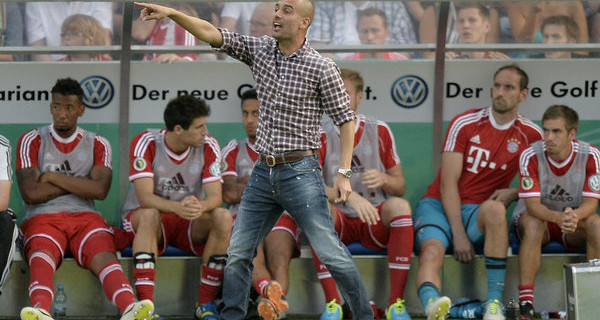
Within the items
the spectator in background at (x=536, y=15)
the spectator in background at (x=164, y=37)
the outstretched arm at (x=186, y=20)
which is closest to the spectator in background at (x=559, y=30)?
the spectator in background at (x=536, y=15)

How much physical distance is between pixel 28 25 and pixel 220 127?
1.50 meters

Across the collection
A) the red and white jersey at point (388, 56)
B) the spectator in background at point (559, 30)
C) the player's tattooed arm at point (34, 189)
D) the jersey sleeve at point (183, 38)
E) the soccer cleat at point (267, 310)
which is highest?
the spectator in background at point (559, 30)

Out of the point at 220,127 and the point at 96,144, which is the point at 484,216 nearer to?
the point at 220,127

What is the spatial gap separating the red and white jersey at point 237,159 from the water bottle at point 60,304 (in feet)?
4.43

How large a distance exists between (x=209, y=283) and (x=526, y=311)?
1988mm

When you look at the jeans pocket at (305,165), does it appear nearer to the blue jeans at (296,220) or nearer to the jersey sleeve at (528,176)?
the blue jeans at (296,220)

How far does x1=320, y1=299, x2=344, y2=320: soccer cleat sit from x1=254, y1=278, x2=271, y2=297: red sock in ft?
1.32

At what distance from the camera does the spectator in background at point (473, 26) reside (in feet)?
25.1

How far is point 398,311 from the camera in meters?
6.79

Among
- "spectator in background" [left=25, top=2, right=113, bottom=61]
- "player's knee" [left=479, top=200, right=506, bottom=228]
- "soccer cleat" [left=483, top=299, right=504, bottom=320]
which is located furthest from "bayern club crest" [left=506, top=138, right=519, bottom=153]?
"spectator in background" [left=25, top=2, right=113, bottom=61]

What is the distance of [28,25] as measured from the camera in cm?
754

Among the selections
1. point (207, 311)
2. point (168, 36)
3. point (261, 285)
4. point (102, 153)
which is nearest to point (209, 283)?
point (207, 311)

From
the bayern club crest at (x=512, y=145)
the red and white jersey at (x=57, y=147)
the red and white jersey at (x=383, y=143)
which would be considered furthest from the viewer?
the bayern club crest at (x=512, y=145)

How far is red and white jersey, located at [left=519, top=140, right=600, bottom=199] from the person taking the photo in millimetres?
7055
